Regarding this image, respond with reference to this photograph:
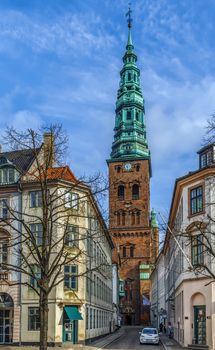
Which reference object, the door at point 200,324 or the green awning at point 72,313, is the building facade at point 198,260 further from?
the green awning at point 72,313

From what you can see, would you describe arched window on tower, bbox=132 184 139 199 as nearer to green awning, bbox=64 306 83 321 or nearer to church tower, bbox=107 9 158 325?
church tower, bbox=107 9 158 325

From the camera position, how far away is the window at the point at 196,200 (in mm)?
39031

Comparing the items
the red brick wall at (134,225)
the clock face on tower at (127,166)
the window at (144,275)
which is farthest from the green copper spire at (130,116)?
the window at (144,275)

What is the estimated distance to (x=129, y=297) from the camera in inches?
4454

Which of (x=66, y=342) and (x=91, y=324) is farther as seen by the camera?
(x=91, y=324)

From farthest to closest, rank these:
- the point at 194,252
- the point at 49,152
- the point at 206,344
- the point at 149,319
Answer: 1. the point at 149,319
2. the point at 194,252
3. the point at 206,344
4. the point at 49,152

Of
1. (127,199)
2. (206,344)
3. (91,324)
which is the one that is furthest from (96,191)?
(127,199)

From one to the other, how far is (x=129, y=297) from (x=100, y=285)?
182 ft

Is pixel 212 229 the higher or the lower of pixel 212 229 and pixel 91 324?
the higher

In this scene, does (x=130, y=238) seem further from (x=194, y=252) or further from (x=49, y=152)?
(x=49, y=152)

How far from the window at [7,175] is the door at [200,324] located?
1856cm

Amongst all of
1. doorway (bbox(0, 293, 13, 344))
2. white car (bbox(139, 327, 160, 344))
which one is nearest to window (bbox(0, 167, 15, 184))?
doorway (bbox(0, 293, 13, 344))

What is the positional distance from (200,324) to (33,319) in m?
13.0

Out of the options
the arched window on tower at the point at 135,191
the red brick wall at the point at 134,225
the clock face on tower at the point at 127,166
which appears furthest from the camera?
the arched window on tower at the point at 135,191
